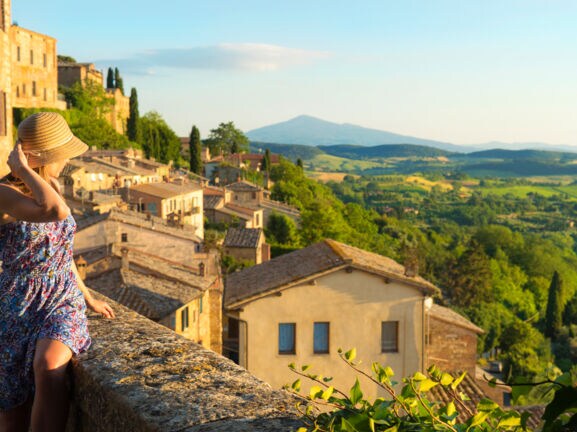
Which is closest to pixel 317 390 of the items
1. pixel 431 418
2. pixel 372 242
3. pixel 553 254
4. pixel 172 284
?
pixel 431 418

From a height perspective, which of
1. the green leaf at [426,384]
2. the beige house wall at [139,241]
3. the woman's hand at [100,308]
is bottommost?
the beige house wall at [139,241]

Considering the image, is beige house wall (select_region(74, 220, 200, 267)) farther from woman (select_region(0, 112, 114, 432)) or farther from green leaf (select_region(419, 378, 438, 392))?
green leaf (select_region(419, 378, 438, 392))

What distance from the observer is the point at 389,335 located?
56.2 ft

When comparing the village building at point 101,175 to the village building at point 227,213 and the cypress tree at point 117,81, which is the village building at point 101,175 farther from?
the cypress tree at point 117,81

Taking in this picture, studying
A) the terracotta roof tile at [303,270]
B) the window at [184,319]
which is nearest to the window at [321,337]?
the terracotta roof tile at [303,270]

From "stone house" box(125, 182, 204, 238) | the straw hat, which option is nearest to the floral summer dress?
the straw hat

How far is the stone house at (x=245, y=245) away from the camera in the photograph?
41.7 m

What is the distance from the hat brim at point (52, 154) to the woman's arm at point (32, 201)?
218 mm

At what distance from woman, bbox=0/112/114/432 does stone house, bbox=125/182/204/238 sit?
37.3 m

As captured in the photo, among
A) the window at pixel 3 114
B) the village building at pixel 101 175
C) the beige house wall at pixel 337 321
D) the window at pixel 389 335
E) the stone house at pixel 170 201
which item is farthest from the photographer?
the stone house at pixel 170 201

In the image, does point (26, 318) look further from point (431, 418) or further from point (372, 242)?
point (372, 242)

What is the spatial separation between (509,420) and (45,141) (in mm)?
2266

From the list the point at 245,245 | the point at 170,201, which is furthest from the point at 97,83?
the point at 245,245

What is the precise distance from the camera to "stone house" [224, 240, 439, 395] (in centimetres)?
1644
